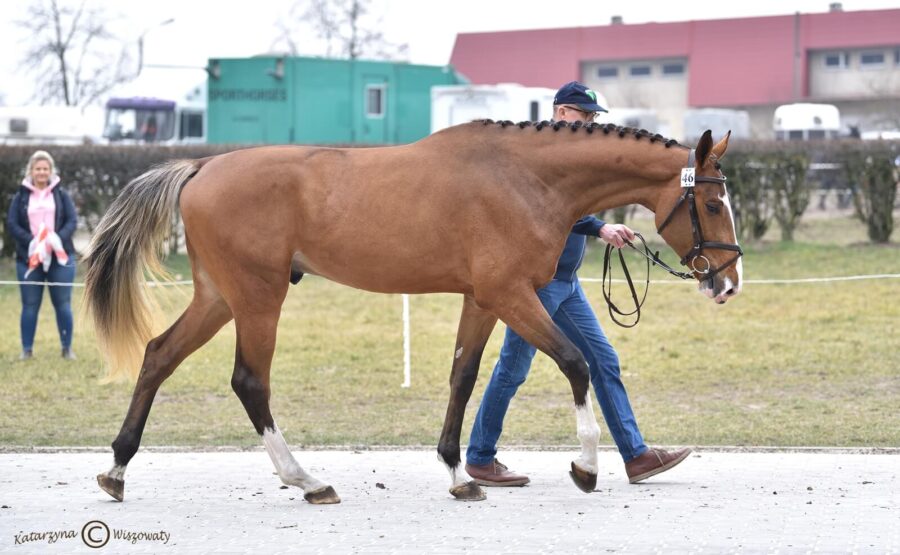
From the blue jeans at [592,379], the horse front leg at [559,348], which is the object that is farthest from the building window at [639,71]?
the horse front leg at [559,348]

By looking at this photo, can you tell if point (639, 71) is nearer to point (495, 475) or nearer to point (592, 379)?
point (592, 379)

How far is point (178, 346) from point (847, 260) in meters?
13.1

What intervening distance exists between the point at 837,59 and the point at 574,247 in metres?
42.5

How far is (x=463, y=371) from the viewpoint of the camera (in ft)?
23.4

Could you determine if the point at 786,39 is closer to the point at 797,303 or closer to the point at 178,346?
the point at 797,303

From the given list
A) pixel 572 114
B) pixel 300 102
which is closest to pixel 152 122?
pixel 300 102

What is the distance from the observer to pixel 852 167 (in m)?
19.3

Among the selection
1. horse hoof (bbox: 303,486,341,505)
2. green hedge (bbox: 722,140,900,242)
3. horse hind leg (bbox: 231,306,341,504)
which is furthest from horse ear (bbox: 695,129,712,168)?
green hedge (bbox: 722,140,900,242)

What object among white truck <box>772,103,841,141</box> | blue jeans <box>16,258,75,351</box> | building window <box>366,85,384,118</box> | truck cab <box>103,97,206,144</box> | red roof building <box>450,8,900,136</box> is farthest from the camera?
red roof building <box>450,8,900,136</box>

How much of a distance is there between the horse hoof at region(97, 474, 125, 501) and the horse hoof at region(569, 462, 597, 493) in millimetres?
2261

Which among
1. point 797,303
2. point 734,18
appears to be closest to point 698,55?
point 734,18

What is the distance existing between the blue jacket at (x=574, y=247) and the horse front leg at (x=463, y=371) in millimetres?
455

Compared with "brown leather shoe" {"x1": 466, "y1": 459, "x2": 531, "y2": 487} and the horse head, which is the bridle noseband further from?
"brown leather shoe" {"x1": 466, "y1": 459, "x2": 531, "y2": 487}

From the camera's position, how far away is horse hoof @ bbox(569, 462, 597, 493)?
671cm
